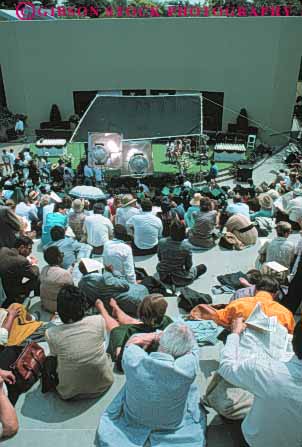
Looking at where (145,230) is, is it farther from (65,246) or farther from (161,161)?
(161,161)

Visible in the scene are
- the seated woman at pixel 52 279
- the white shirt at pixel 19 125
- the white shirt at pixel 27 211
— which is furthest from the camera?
the white shirt at pixel 19 125

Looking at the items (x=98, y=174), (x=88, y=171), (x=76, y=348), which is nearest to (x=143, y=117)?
(x=98, y=174)

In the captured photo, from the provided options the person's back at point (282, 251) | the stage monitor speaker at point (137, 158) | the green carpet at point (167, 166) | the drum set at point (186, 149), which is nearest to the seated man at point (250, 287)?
the person's back at point (282, 251)

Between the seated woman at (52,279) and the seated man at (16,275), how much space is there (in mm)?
347

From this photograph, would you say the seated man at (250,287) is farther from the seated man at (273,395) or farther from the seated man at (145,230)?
the seated man at (145,230)

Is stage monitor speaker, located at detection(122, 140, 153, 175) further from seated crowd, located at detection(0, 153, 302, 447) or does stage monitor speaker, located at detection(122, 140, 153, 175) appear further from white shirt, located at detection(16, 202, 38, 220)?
seated crowd, located at detection(0, 153, 302, 447)

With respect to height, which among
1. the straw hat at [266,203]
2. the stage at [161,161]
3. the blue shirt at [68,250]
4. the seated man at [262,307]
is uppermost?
the seated man at [262,307]

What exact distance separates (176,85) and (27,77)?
7009mm

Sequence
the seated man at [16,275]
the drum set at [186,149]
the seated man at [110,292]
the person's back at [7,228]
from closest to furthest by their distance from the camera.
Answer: the seated man at [110,292], the seated man at [16,275], the person's back at [7,228], the drum set at [186,149]

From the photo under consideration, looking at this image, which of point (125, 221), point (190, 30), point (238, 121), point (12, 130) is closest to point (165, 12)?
point (190, 30)

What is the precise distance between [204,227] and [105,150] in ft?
23.6

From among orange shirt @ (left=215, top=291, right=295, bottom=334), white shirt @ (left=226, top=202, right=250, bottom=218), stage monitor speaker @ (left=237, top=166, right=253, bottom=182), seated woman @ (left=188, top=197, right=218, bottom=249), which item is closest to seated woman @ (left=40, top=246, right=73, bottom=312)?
orange shirt @ (left=215, top=291, right=295, bottom=334)

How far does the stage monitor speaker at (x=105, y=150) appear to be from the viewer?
14195mm

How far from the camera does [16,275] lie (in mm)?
5668
